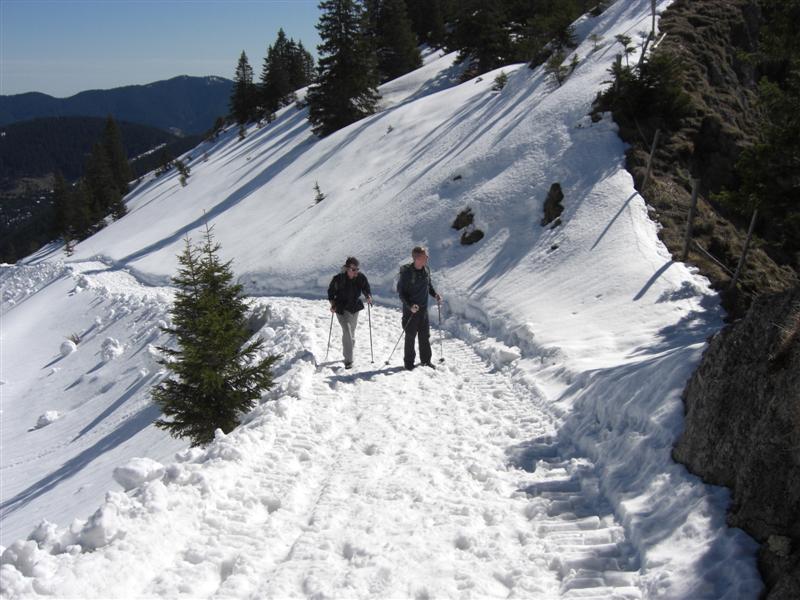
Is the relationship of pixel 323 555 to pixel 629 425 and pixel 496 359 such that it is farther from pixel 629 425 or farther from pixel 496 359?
pixel 496 359

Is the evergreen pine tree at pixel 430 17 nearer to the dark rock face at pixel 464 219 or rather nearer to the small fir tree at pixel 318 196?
the small fir tree at pixel 318 196

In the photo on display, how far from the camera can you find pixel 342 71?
39.0m

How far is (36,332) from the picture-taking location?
2853 cm

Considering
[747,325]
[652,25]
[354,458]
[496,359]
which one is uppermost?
[652,25]

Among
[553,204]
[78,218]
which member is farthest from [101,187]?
[553,204]

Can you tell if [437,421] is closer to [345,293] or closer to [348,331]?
[348,331]

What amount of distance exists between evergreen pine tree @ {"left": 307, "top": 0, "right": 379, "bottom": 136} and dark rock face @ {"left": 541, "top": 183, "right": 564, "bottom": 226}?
84.6ft

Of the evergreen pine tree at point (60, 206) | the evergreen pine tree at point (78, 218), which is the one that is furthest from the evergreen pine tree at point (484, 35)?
the evergreen pine tree at point (60, 206)

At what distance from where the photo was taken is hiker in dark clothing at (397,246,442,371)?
34.1 ft

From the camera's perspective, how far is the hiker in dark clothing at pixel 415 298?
10398 mm

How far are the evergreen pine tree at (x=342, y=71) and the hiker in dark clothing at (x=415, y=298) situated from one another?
104 feet

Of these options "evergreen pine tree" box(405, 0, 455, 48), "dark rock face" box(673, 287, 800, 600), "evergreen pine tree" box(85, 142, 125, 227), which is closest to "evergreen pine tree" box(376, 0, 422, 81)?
"evergreen pine tree" box(405, 0, 455, 48)

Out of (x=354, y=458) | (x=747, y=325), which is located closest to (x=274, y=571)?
(x=354, y=458)

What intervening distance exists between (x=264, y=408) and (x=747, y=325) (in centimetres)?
669
